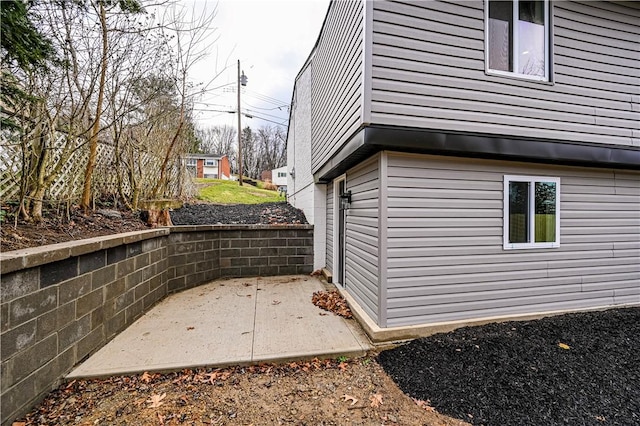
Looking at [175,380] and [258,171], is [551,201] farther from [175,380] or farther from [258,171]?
[258,171]

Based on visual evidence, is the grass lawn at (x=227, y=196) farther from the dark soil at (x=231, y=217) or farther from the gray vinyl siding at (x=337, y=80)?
the gray vinyl siding at (x=337, y=80)

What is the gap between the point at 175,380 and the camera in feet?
8.52

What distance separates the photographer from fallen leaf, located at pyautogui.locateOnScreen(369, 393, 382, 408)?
2334 millimetres

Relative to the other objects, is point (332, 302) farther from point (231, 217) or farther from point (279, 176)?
point (279, 176)

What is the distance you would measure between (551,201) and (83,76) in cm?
664

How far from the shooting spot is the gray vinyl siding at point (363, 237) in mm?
3451

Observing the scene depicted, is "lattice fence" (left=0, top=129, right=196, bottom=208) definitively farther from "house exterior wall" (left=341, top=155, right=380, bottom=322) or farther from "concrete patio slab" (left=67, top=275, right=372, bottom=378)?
"house exterior wall" (left=341, top=155, right=380, bottom=322)

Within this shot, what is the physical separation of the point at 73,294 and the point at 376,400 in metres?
2.97

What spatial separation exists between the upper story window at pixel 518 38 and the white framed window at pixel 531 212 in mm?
1378

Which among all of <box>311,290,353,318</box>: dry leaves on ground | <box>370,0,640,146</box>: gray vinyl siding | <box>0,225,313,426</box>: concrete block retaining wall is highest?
<box>370,0,640,146</box>: gray vinyl siding

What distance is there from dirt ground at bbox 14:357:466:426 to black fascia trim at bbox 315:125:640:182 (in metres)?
2.41

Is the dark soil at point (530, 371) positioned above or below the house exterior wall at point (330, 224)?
below

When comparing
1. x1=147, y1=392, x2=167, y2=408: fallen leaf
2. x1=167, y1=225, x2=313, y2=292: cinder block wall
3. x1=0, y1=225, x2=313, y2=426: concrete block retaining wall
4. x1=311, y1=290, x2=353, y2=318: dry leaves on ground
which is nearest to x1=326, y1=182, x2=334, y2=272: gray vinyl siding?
x1=167, y1=225, x2=313, y2=292: cinder block wall

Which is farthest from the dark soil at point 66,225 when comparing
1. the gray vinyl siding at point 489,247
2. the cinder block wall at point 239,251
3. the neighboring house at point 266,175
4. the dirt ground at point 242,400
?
the neighboring house at point 266,175
